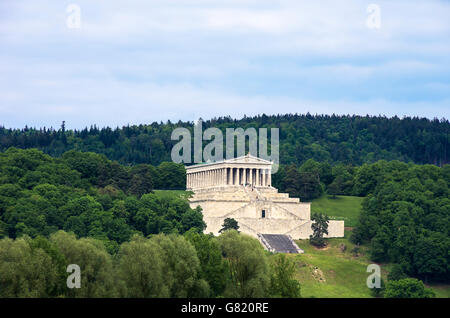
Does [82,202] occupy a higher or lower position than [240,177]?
lower

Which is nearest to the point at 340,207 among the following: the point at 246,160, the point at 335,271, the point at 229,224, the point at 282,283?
the point at 246,160

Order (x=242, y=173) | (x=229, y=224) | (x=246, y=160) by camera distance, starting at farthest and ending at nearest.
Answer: (x=242, y=173)
(x=246, y=160)
(x=229, y=224)

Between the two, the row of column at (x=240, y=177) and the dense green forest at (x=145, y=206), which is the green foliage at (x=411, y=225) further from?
the row of column at (x=240, y=177)

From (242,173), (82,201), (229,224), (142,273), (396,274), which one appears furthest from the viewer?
(242,173)

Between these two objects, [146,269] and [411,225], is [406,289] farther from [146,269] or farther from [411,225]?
[146,269]

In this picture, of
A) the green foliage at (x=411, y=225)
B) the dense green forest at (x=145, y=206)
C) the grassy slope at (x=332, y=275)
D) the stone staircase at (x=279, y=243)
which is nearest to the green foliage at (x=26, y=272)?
the grassy slope at (x=332, y=275)

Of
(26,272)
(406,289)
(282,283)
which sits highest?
(26,272)
